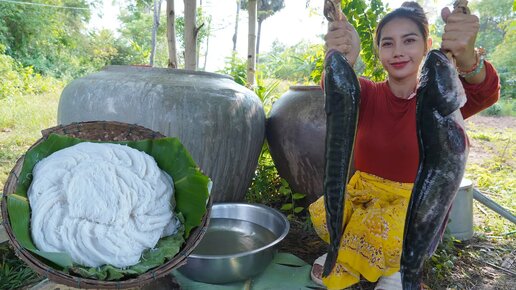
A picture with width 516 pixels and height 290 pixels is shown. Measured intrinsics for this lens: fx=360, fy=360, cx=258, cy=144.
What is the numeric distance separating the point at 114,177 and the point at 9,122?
736 cm

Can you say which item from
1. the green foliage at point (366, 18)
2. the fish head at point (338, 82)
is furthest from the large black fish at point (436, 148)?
the green foliage at point (366, 18)

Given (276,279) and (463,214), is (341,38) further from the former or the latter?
(463,214)

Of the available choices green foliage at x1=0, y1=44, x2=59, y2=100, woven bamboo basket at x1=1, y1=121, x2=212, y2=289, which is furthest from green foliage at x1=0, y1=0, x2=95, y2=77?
woven bamboo basket at x1=1, y1=121, x2=212, y2=289

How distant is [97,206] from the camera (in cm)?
153

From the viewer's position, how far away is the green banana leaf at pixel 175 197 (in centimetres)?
146

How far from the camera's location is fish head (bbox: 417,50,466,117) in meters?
1.44

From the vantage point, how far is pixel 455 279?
2662 mm

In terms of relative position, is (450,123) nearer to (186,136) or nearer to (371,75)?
(186,136)

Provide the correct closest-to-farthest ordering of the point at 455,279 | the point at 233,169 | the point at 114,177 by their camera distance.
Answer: the point at 114,177
the point at 455,279
the point at 233,169

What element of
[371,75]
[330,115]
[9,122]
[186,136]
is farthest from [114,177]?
[9,122]

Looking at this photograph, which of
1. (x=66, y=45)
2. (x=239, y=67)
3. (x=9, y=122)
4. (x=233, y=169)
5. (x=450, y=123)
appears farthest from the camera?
(x=66, y=45)

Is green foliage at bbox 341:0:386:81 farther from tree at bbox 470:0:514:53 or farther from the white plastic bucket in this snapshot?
tree at bbox 470:0:514:53

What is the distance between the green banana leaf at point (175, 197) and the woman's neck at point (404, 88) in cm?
122

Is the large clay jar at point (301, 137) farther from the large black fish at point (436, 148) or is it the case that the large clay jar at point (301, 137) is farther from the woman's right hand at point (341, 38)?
the large black fish at point (436, 148)
